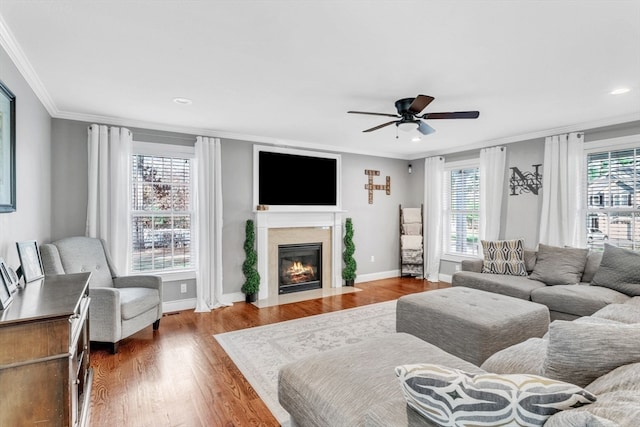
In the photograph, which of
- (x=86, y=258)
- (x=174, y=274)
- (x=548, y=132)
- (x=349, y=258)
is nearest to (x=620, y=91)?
(x=548, y=132)

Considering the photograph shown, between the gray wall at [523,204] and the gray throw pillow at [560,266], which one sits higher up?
the gray wall at [523,204]

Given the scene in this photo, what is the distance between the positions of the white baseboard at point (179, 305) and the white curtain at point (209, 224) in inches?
6.9

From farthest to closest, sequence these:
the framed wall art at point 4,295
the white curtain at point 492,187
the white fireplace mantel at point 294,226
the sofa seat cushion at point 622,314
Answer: the white curtain at point 492,187 < the white fireplace mantel at point 294,226 < the sofa seat cushion at point 622,314 < the framed wall art at point 4,295

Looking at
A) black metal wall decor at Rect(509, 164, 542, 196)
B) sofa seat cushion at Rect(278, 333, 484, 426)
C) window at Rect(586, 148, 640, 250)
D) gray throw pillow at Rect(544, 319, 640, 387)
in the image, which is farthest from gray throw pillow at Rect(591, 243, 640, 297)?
gray throw pillow at Rect(544, 319, 640, 387)

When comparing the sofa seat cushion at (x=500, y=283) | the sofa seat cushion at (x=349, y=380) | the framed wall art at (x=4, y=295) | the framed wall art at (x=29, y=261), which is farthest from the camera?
the sofa seat cushion at (x=500, y=283)

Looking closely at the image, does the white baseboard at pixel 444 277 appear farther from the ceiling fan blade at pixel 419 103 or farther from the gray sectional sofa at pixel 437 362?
the gray sectional sofa at pixel 437 362

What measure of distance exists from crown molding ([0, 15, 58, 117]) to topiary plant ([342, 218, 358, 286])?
4.35m

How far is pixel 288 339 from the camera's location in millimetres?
3428

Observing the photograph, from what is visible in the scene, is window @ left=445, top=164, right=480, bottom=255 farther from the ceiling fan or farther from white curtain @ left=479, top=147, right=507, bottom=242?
the ceiling fan

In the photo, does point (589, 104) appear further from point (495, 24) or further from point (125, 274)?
point (125, 274)

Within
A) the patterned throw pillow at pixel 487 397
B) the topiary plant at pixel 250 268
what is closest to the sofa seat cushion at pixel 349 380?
the patterned throw pillow at pixel 487 397

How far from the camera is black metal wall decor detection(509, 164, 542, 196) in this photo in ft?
15.9

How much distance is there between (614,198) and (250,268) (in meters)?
4.97

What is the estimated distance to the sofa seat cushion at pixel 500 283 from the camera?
12.3 feet
